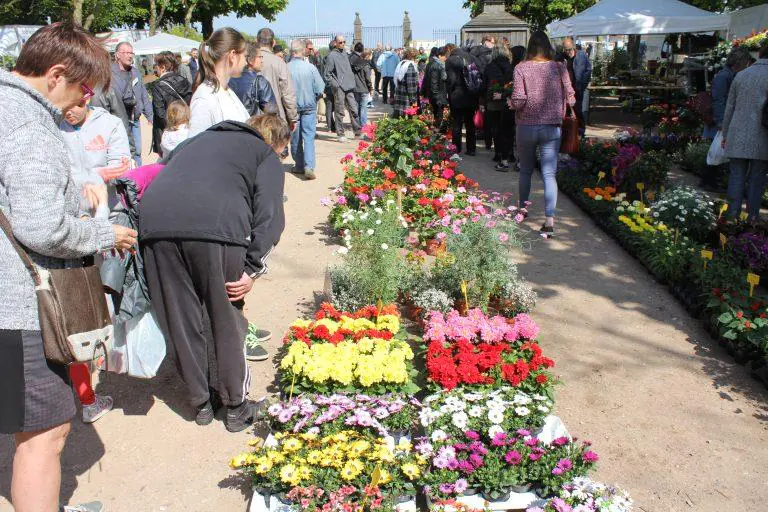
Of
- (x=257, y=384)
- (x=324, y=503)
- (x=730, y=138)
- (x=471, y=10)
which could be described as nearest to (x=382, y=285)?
(x=257, y=384)

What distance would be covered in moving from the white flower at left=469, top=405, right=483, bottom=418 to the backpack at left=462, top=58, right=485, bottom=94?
307 inches

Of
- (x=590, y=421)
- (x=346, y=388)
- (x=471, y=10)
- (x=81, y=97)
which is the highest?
(x=471, y=10)

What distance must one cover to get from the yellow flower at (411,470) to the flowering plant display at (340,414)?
260 mm

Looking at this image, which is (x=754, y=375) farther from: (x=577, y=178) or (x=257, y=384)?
(x=577, y=178)

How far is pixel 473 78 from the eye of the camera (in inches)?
400

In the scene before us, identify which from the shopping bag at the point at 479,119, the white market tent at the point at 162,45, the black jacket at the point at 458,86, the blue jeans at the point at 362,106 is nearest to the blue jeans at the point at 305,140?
the black jacket at the point at 458,86

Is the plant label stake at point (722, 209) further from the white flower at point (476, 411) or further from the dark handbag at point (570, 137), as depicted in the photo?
the white flower at point (476, 411)

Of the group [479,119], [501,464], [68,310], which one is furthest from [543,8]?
[68,310]

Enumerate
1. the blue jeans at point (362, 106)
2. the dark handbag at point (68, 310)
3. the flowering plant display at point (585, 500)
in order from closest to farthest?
the dark handbag at point (68, 310) → the flowering plant display at point (585, 500) → the blue jeans at point (362, 106)

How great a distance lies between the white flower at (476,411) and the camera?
317 centimetres

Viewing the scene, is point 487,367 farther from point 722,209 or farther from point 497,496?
point 722,209

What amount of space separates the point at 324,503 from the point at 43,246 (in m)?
1.47

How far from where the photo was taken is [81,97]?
2273 mm

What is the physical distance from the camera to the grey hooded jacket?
6.50 feet
